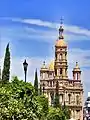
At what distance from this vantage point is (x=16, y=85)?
62781 millimetres

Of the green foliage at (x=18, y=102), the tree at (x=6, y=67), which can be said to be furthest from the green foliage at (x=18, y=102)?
the tree at (x=6, y=67)

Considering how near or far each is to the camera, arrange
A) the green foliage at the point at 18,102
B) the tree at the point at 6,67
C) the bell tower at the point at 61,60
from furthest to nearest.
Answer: the bell tower at the point at 61,60
the tree at the point at 6,67
the green foliage at the point at 18,102

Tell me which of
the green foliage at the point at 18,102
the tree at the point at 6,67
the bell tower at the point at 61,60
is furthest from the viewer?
the bell tower at the point at 61,60

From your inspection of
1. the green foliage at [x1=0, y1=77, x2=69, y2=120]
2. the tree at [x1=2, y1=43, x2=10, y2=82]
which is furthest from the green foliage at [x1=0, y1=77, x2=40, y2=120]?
the tree at [x1=2, y1=43, x2=10, y2=82]

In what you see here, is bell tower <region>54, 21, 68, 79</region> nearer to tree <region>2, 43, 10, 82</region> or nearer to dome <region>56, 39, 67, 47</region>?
dome <region>56, 39, 67, 47</region>

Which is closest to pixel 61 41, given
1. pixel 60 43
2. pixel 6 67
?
pixel 60 43

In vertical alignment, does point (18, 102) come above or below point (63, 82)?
below

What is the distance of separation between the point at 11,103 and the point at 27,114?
7.69 ft

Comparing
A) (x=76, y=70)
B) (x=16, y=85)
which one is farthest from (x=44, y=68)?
(x=16, y=85)

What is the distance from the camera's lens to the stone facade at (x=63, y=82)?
169 metres

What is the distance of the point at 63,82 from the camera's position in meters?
170

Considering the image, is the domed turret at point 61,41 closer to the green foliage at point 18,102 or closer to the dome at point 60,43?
the dome at point 60,43

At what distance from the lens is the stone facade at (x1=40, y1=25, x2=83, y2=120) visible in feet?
555

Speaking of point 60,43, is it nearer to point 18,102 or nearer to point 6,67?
point 6,67
